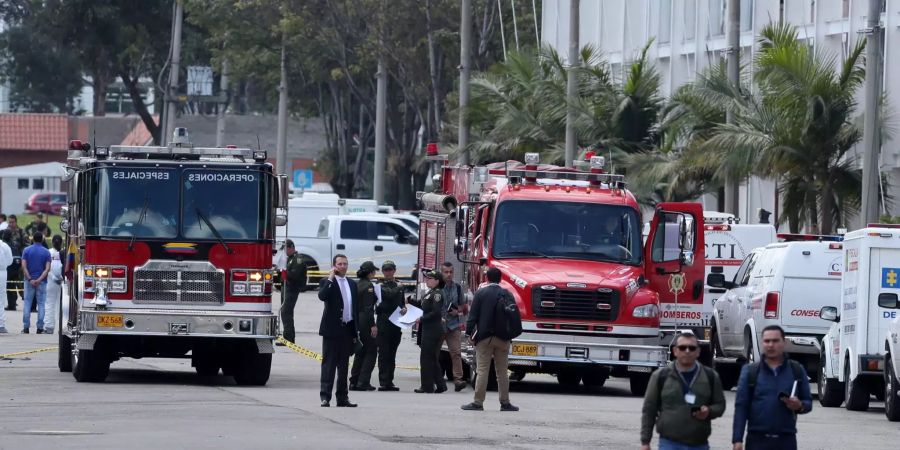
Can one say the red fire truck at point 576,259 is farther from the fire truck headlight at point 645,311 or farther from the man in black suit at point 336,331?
the man in black suit at point 336,331

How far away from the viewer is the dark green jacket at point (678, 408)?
10227 mm

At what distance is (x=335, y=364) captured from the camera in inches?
706

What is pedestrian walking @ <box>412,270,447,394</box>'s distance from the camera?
20.6 metres

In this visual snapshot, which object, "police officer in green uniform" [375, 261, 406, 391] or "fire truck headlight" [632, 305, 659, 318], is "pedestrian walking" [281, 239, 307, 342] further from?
"fire truck headlight" [632, 305, 659, 318]

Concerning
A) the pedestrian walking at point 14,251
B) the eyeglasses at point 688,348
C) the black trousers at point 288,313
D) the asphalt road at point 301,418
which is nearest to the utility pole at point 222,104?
the pedestrian walking at point 14,251

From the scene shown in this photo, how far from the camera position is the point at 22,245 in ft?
123

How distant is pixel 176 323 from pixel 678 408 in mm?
10104

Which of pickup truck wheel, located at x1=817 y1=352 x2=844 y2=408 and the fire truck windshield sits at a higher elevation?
the fire truck windshield

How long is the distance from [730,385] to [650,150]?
13.3 m

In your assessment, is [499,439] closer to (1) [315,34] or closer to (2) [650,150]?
(2) [650,150]

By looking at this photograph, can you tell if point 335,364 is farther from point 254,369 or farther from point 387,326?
point 387,326

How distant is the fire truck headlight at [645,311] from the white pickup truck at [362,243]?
24298 millimetres

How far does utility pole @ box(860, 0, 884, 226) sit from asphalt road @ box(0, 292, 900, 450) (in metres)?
5.06

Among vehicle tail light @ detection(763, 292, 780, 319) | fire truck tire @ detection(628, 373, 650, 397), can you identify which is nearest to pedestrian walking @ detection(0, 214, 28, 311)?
fire truck tire @ detection(628, 373, 650, 397)
